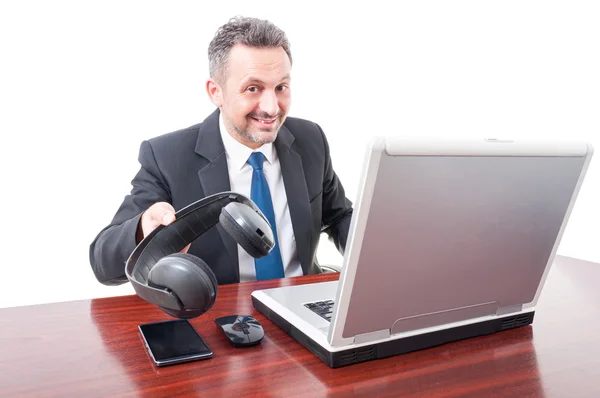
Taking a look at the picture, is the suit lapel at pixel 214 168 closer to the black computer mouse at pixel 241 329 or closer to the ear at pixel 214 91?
the ear at pixel 214 91

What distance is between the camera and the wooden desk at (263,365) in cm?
89

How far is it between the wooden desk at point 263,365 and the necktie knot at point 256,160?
78cm

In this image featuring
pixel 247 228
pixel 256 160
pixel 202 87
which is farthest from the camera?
pixel 202 87

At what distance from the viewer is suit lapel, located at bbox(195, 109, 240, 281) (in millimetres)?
1854

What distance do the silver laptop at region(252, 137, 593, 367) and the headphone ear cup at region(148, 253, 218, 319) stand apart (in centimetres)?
22

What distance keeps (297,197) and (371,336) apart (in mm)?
1068

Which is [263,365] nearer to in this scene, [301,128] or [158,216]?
[158,216]

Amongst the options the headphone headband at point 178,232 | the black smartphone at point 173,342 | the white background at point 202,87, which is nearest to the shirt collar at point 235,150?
the headphone headband at point 178,232

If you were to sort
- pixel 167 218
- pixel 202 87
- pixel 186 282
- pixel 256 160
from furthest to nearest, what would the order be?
pixel 202 87, pixel 256 160, pixel 167 218, pixel 186 282

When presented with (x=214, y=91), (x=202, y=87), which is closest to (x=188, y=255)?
(x=214, y=91)

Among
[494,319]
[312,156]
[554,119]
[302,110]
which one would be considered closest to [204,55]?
[302,110]

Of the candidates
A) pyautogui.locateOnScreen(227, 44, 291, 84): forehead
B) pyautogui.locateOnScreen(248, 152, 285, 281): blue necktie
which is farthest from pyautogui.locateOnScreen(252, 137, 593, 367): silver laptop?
pyautogui.locateOnScreen(227, 44, 291, 84): forehead

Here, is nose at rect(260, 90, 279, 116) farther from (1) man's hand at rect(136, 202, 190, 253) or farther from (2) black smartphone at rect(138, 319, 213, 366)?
(2) black smartphone at rect(138, 319, 213, 366)

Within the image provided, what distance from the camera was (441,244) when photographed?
0.93m
